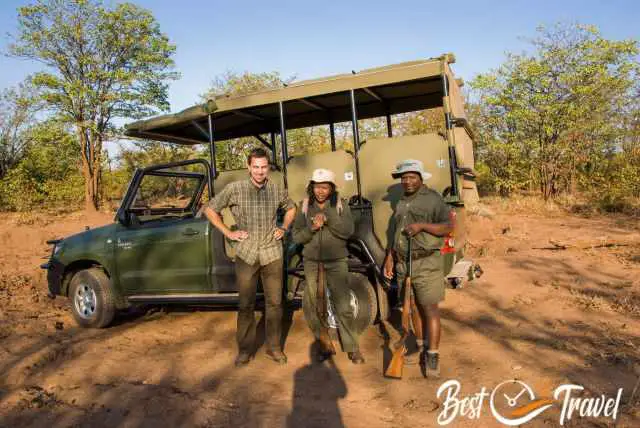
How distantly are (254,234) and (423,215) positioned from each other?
1.37 m

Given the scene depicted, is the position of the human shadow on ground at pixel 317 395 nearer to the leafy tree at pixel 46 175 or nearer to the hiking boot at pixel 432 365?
the hiking boot at pixel 432 365

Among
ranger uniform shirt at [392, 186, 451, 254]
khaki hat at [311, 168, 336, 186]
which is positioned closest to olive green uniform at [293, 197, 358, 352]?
khaki hat at [311, 168, 336, 186]

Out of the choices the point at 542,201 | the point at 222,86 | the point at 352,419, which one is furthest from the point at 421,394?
the point at 222,86

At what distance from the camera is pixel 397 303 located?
4.94 m

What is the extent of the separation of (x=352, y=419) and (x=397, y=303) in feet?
5.85

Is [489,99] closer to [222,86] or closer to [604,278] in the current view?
[604,278]

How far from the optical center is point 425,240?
157 inches

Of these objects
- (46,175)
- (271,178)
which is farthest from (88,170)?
(271,178)

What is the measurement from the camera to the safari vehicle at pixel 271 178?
479 cm

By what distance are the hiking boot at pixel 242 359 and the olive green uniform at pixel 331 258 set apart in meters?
0.61

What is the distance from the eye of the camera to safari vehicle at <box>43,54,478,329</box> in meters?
4.79

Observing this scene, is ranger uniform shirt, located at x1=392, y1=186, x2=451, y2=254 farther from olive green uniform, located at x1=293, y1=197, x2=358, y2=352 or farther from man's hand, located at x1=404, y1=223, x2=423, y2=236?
olive green uniform, located at x1=293, y1=197, x2=358, y2=352

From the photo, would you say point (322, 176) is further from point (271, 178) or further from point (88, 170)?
point (88, 170)

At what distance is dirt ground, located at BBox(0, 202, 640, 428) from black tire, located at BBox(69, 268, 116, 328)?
0.16 m
